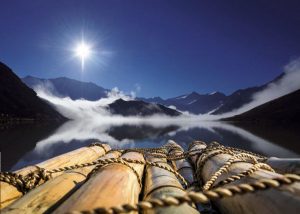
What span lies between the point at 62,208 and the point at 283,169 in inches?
176

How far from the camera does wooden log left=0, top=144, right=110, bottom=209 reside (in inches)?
151

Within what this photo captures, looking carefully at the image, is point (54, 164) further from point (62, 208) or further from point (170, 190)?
point (62, 208)

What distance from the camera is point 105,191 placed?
305 cm

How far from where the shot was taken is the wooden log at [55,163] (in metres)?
3.82

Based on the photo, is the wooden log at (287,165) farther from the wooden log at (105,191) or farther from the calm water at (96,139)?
the calm water at (96,139)

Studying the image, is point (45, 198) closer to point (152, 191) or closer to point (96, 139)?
point (152, 191)

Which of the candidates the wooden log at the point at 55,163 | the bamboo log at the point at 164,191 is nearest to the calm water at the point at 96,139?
the wooden log at the point at 55,163

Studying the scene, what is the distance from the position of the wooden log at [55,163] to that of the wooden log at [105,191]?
3.88ft

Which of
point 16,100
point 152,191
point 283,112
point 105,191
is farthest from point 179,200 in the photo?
point 283,112

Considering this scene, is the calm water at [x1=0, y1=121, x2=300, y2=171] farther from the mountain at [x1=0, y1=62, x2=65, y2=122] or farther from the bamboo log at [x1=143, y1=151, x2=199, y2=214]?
the mountain at [x1=0, y1=62, x2=65, y2=122]

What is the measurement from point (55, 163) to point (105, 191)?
14.0ft

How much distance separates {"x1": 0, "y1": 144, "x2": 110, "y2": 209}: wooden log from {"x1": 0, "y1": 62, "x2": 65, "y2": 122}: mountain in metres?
101

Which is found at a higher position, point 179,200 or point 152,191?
point 179,200

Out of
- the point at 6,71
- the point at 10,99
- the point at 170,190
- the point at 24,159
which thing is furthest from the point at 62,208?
the point at 6,71
